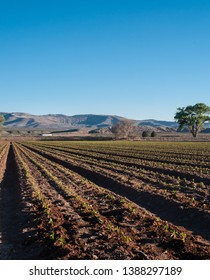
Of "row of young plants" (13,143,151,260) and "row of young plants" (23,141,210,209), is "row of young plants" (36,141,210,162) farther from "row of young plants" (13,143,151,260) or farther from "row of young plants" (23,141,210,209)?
"row of young plants" (13,143,151,260)

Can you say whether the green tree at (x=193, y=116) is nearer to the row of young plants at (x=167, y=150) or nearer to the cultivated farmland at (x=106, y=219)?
the row of young plants at (x=167, y=150)

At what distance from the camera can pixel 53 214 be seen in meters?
12.7

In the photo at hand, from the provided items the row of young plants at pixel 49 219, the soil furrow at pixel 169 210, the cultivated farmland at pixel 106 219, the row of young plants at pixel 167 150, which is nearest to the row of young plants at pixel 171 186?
the cultivated farmland at pixel 106 219

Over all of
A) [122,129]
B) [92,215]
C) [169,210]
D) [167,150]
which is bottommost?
[169,210]

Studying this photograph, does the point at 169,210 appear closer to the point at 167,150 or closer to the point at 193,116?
the point at 167,150

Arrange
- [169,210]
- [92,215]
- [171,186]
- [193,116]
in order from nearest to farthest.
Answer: [92,215] → [169,210] → [171,186] → [193,116]

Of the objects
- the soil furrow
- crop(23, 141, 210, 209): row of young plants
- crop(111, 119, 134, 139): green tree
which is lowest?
the soil furrow

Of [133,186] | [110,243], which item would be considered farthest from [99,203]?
[110,243]

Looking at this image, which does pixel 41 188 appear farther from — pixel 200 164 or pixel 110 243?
pixel 200 164

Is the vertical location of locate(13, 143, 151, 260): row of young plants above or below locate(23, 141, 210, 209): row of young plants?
below

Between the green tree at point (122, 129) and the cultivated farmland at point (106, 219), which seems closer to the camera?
the cultivated farmland at point (106, 219)

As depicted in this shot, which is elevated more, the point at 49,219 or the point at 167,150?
the point at 167,150

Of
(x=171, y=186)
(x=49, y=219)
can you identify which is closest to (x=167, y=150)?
(x=171, y=186)

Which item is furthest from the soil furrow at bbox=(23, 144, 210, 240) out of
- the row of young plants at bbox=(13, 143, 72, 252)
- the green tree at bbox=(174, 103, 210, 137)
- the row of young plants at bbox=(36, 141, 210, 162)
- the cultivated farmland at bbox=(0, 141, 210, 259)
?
the green tree at bbox=(174, 103, 210, 137)
